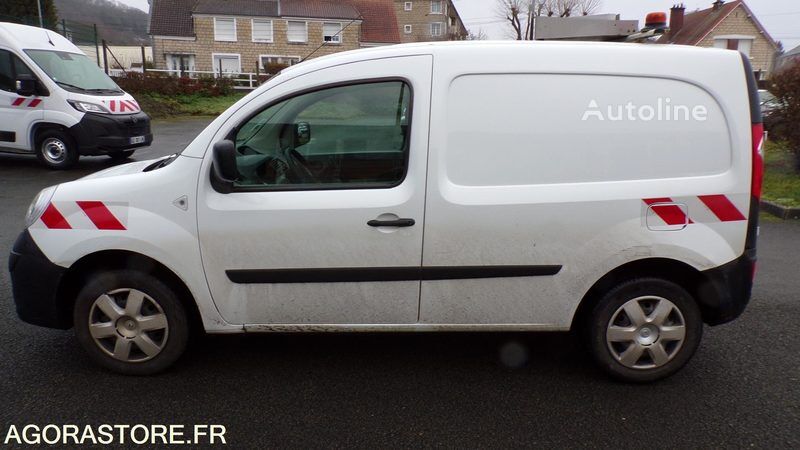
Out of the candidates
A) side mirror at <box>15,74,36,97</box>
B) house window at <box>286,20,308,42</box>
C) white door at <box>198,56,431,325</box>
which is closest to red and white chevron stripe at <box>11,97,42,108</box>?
side mirror at <box>15,74,36,97</box>

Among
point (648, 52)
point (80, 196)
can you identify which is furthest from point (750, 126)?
point (80, 196)

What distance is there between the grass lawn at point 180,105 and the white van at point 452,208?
64.8 ft

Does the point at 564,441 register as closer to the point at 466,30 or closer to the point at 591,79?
the point at 591,79

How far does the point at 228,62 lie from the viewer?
44.7m

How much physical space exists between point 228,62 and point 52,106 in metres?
36.8

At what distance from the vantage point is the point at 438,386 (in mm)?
3268

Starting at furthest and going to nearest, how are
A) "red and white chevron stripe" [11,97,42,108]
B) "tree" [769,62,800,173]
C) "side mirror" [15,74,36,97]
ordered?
"red and white chevron stripe" [11,97,42,108], "side mirror" [15,74,36,97], "tree" [769,62,800,173]

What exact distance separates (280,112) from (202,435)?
1.68m

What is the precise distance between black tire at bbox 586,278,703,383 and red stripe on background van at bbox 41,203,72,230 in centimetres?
288

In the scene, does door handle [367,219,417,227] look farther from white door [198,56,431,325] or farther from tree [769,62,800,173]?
tree [769,62,800,173]

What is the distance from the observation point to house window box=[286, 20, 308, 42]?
145 feet

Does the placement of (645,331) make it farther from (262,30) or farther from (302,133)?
(262,30)

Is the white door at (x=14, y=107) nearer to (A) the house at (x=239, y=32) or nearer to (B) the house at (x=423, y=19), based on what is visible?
(A) the house at (x=239, y=32)

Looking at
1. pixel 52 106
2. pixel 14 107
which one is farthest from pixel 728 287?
pixel 14 107
